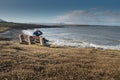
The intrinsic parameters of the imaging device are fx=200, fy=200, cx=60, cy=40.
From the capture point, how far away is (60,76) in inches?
324

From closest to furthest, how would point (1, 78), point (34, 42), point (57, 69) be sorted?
1. point (1, 78)
2. point (57, 69)
3. point (34, 42)

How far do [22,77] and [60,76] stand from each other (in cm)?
154

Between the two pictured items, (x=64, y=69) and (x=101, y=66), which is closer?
(x=64, y=69)

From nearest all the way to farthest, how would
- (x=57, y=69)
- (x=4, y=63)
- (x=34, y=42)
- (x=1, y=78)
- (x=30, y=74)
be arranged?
(x=1, y=78), (x=30, y=74), (x=57, y=69), (x=4, y=63), (x=34, y=42)

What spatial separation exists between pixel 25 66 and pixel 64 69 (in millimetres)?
1942

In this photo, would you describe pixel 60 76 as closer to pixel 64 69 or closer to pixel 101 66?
pixel 64 69

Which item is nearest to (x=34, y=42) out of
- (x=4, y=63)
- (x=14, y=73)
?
(x=4, y=63)

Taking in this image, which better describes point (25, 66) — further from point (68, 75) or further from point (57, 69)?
point (68, 75)

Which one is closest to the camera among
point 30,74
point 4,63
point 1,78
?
point 1,78

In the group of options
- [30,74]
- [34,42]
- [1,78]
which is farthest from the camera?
[34,42]

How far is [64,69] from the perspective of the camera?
30.4 feet

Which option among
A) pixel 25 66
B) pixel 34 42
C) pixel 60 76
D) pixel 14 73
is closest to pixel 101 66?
pixel 60 76

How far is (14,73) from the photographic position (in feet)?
27.4

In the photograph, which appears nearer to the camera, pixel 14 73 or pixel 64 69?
pixel 14 73
